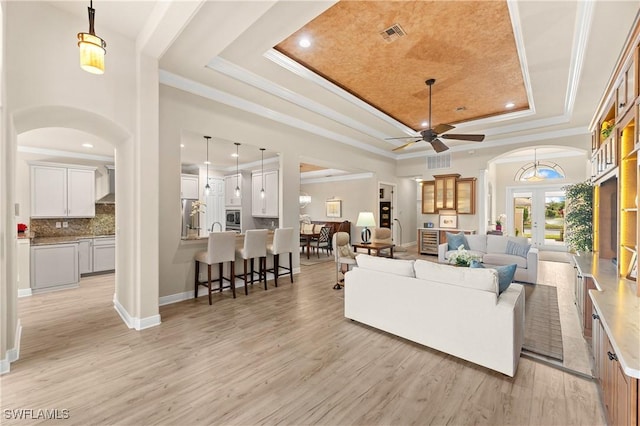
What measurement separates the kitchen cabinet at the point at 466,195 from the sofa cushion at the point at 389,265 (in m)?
5.75

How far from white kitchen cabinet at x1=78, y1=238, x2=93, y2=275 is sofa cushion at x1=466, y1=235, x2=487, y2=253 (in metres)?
8.38

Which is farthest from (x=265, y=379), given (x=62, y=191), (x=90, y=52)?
(x=62, y=191)

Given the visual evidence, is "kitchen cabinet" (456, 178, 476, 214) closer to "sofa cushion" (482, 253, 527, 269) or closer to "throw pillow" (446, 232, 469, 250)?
"throw pillow" (446, 232, 469, 250)

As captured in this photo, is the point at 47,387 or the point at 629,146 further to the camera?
the point at 629,146

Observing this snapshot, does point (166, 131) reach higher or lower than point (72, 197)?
higher

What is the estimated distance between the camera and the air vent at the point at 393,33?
3054 millimetres

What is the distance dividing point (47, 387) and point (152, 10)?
11.8 ft

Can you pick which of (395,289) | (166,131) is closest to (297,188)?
(166,131)

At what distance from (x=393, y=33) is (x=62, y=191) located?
685 centimetres

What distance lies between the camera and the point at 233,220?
848 centimetres

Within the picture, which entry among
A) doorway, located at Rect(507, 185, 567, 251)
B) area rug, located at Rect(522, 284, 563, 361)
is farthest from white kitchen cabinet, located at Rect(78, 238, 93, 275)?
doorway, located at Rect(507, 185, 567, 251)

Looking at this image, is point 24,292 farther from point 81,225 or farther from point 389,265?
point 389,265

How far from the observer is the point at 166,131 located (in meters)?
4.04

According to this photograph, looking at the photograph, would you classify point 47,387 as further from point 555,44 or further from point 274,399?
point 555,44
